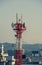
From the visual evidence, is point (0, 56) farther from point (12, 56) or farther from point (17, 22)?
point (17, 22)

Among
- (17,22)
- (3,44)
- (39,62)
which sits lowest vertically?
(39,62)

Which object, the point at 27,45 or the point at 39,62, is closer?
the point at 27,45

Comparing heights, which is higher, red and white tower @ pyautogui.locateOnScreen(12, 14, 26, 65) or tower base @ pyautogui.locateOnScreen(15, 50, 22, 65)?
red and white tower @ pyautogui.locateOnScreen(12, 14, 26, 65)

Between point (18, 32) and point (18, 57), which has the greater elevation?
point (18, 32)

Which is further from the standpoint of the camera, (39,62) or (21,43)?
(39,62)

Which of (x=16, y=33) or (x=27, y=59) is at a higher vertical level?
(x=16, y=33)

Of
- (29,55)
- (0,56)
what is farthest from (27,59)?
(0,56)

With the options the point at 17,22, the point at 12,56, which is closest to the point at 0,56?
the point at 12,56

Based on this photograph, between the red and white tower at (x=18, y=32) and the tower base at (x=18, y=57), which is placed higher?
the red and white tower at (x=18, y=32)

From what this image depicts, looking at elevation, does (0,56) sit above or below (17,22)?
below
